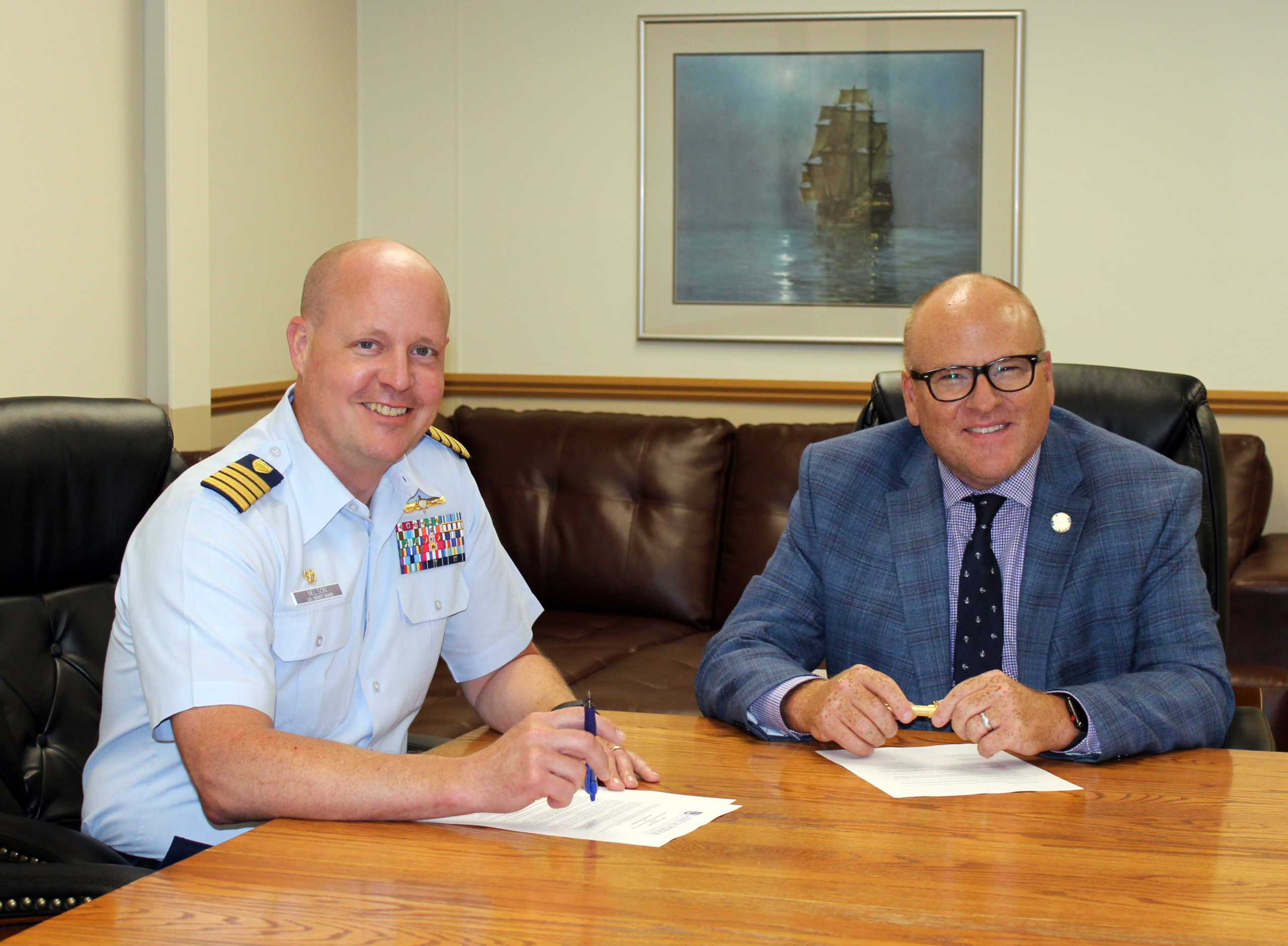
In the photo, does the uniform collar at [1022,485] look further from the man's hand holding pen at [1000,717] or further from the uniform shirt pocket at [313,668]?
the uniform shirt pocket at [313,668]

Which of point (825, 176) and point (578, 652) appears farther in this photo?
point (825, 176)

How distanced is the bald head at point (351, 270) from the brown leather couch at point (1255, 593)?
2037mm

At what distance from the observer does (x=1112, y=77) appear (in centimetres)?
383

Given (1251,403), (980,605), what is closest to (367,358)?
(980,605)

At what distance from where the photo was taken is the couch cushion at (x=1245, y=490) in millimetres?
3455

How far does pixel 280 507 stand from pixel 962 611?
3.38 feet

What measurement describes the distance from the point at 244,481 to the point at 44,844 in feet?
1.51

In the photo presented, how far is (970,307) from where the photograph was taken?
1841 millimetres

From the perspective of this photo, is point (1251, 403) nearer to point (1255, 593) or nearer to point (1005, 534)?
point (1255, 593)

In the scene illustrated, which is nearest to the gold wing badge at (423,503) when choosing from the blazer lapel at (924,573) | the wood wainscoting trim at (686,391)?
the blazer lapel at (924,573)

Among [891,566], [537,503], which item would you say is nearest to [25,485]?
[891,566]

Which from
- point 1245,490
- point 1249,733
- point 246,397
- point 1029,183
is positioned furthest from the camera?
point 1029,183

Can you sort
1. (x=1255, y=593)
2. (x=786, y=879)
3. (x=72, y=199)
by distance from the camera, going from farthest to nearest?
1. (x=1255, y=593)
2. (x=72, y=199)
3. (x=786, y=879)

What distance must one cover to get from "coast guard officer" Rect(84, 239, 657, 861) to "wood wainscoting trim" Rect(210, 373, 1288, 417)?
7.13 ft
